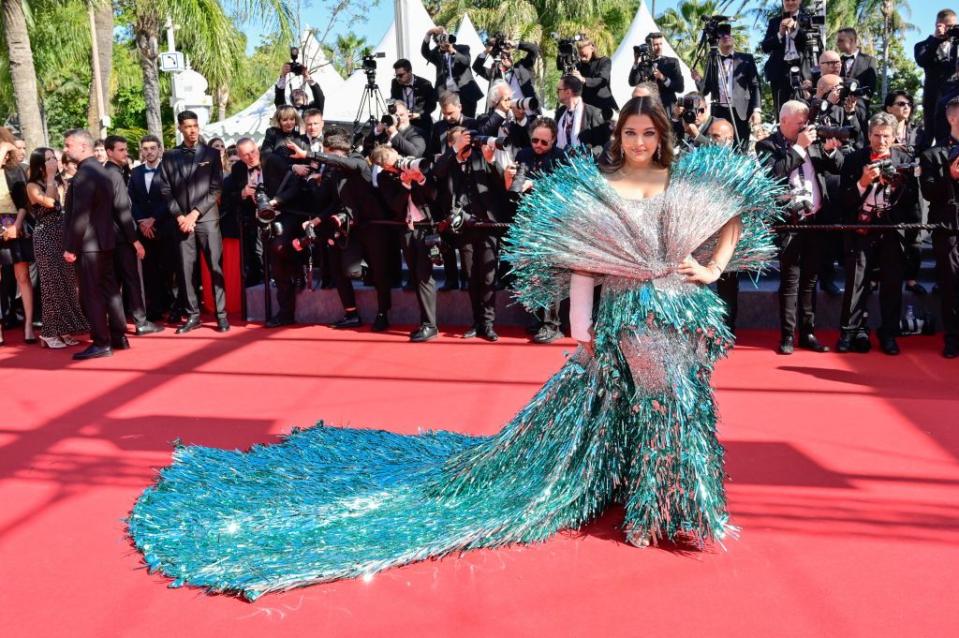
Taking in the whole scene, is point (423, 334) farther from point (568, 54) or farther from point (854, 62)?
point (854, 62)

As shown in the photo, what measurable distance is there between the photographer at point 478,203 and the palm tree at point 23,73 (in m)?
8.35

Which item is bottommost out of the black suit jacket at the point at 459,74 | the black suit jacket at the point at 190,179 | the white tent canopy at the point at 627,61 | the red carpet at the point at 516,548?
the red carpet at the point at 516,548

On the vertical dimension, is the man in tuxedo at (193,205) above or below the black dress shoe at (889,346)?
above

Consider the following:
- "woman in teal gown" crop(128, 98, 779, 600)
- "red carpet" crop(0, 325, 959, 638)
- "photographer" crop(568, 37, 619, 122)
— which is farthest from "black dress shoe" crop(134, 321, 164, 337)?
"woman in teal gown" crop(128, 98, 779, 600)

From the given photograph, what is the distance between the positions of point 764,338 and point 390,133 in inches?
150

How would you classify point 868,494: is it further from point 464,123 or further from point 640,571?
point 464,123

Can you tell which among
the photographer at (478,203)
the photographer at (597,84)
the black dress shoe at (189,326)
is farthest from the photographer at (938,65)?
the black dress shoe at (189,326)

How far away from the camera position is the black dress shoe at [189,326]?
8.10m

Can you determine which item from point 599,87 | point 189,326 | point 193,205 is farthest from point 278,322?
point 599,87

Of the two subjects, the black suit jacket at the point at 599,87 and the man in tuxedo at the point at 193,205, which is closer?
the man in tuxedo at the point at 193,205

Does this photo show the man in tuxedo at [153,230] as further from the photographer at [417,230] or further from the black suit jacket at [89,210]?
the photographer at [417,230]

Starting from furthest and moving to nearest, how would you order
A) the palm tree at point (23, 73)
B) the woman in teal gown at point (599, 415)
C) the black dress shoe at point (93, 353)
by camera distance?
the palm tree at point (23, 73) → the black dress shoe at point (93, 353) → the woman in teal gown at point (599, 415)

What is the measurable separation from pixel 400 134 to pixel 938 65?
558 centimetres

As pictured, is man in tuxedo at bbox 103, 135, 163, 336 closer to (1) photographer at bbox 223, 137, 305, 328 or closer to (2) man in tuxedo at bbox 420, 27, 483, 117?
(1) photographer at bbox 223, 137, 305, 328
